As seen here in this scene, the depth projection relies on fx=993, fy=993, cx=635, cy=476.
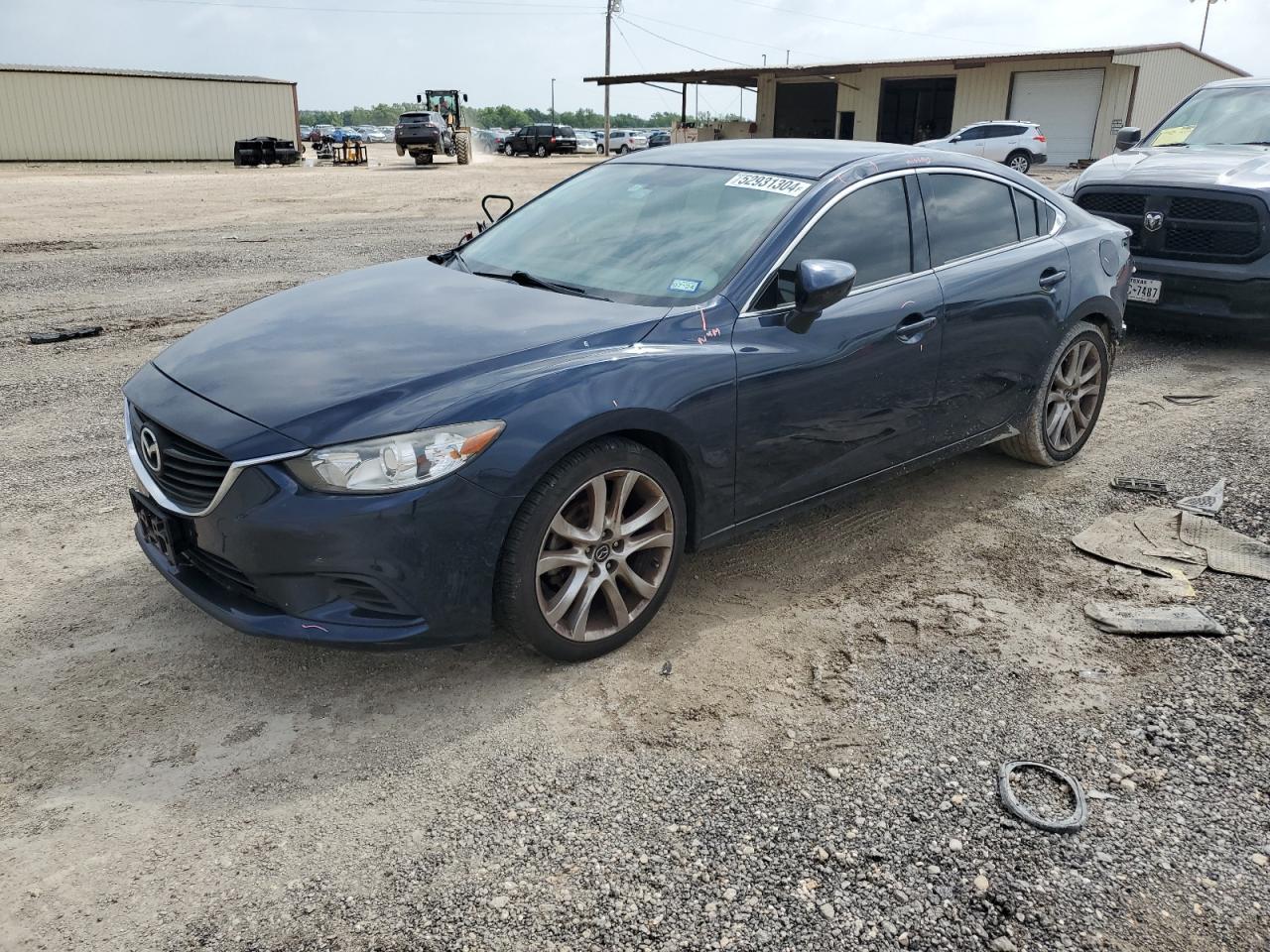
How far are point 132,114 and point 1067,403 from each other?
44.1 m

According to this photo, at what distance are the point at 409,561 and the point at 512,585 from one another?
349 millimetres

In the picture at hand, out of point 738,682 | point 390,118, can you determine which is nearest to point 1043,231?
point 738,682

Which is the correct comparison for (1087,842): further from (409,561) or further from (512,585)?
(409,561)

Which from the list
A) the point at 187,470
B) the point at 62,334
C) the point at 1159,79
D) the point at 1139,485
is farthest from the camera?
the point at 1159,79

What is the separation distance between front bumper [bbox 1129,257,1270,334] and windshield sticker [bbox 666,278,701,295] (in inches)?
218

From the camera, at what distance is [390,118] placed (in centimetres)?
17225

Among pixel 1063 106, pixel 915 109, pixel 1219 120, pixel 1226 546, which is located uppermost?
pixel 915 109

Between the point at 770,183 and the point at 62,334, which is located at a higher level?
the point at 770,183

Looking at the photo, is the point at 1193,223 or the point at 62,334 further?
the point at 62,334

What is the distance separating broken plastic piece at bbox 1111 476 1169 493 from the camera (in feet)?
16.7

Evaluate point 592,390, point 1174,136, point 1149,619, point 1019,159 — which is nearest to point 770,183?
point 592,390

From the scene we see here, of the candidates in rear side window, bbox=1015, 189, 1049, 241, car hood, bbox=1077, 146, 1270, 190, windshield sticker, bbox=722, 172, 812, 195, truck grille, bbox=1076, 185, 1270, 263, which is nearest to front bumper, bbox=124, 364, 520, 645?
windshield sticker, bbox=722, 172, 812, 195

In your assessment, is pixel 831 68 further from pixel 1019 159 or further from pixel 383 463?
pixel 383 463

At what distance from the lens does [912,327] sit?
4.12 metres
